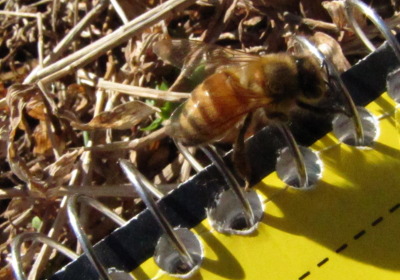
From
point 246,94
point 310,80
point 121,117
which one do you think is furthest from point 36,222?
point 310,80

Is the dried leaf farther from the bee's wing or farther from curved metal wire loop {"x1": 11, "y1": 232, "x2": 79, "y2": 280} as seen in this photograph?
curved metal wire loop {"x1": 11, "y1": 232, "x2": 79, "y2": 280}

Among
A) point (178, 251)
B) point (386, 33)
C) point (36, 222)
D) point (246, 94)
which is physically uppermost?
point (386, 33)

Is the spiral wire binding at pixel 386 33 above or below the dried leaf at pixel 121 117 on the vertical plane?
above

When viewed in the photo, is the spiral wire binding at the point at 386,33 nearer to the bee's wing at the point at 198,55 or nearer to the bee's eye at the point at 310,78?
the bee's eye at the point at 310,78

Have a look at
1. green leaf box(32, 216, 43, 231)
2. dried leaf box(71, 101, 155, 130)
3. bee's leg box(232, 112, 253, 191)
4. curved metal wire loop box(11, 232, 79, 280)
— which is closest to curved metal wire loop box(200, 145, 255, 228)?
bee's leg box(232, 112, 253, 191)

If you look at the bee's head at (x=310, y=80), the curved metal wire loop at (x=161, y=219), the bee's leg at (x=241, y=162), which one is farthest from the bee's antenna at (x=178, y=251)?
the bee's head at (x=310, y=80)

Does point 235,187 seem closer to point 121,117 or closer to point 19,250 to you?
point 19,250

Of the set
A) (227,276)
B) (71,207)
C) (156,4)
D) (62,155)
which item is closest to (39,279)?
(62,155)
